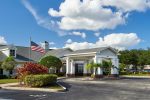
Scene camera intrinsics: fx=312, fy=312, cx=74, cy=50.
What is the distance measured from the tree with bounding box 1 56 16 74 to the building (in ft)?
7.98

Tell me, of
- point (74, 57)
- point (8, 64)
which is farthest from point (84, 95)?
point (74, 57)

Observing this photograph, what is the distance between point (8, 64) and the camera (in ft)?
169

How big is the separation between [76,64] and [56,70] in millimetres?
4430

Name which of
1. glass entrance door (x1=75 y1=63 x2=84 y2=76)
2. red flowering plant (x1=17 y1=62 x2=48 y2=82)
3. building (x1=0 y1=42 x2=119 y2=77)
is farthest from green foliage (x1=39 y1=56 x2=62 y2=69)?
red flowering plant (x1=17 y1=62 x2=48 y2=82)

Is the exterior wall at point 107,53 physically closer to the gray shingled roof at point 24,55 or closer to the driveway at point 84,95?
the gray shingled roof at point 24,55

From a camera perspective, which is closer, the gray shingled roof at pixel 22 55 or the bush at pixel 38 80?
the bush at pixel 38 80

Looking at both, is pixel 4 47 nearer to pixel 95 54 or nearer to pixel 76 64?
pixel 76 64

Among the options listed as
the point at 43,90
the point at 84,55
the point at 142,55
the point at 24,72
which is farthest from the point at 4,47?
the point at 142,55

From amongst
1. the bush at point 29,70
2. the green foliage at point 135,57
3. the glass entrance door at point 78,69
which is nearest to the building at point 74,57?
the glass entrance door at point 78,69

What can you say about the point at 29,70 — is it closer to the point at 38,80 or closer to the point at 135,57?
the point at 38,80

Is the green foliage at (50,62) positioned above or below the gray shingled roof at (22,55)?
below

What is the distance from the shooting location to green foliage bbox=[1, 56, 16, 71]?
51.4 m

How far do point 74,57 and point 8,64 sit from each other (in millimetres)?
11567

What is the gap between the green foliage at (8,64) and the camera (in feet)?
169
